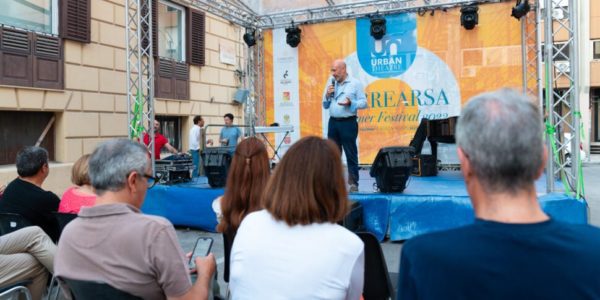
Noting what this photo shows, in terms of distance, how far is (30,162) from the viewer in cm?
336

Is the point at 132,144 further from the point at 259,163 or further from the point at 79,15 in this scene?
the point at 79,15

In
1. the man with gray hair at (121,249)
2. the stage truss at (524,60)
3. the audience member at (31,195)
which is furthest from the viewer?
the stage truss at (524,60)

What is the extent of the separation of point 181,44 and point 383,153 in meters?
7.98

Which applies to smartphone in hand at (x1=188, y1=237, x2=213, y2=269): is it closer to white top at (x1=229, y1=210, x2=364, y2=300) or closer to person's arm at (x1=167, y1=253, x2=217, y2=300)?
person's arm at (x1=167, y1=253, x2=217, y2=300)

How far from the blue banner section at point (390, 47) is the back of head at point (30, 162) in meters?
7.16

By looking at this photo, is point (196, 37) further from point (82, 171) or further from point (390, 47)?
point (82, 171)

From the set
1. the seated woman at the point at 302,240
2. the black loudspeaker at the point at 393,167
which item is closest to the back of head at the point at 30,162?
the seated woman at the point at 302,240

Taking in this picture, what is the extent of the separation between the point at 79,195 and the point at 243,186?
1525 mm

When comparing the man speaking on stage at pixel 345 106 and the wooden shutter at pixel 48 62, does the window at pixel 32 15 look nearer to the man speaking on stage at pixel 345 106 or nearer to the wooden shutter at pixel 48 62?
the wooden shutter at pixel 48 62

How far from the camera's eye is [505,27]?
8625 millimetres

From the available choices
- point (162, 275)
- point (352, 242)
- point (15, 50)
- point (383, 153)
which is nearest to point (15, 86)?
A: point (15, 50)

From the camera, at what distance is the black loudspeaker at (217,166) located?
6410 mm

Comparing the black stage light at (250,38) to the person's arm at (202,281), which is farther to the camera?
the black stage light at (250,38)

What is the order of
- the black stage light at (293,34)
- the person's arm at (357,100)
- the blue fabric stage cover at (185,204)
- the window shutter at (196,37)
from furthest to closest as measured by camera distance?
the window shutter at (196,37), the black stage light at (293,34), the blue fabric stage cover at (185,204), the person's arm at (357,100)
